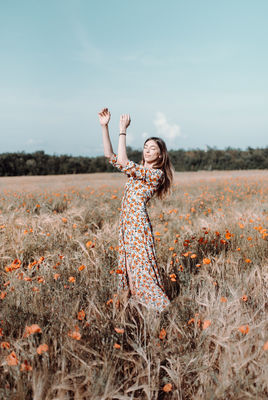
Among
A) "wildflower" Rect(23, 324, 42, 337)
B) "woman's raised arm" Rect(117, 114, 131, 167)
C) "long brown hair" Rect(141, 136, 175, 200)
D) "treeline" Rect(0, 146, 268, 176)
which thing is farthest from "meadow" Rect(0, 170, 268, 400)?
"treeline" Rect(0, 146, 268, 176)

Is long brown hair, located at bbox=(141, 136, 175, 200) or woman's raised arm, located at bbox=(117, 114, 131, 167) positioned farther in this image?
long brown hair, located at bbox=(141, 136, 175, 200)

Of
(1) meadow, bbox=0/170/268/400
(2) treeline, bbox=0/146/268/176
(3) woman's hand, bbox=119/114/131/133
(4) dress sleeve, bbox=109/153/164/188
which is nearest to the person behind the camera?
(1) meadow, bbox=0/170/268/400

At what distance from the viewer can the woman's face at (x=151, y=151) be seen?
2.82m

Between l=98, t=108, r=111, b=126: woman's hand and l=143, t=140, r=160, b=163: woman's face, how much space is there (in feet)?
1.34

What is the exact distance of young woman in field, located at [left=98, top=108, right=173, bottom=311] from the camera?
265 centimetres

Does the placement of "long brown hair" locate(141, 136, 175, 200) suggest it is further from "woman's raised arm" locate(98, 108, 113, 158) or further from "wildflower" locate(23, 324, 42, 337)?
"wildflower" locate(23, 324, 42, 337)

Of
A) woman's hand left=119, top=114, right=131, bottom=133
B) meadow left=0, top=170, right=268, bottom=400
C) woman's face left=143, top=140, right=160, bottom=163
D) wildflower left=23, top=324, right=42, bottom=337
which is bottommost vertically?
meadow left=0, top=170, right=268, bottom=400

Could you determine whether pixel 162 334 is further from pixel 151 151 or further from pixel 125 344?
pixel 151 151

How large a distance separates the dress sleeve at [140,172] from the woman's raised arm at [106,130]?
0.21 ft

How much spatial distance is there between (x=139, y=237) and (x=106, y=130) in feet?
3.08

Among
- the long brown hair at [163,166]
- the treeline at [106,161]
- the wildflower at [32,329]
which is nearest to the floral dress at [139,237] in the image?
the long brown hair at [163,166]

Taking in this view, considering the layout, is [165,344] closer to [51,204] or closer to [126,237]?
[126,237]

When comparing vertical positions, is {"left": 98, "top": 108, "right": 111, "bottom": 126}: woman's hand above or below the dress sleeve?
above

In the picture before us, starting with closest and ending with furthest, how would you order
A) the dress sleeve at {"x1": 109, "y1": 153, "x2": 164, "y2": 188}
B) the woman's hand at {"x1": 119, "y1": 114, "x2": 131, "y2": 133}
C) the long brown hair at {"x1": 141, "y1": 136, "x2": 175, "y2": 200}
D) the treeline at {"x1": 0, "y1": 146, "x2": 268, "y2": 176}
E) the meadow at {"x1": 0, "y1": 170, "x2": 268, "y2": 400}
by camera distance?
the meadow at {"x1": 0, "y1": 170, "x2": 268, "y2": 400}, the dress sleeve at {"x1": 109, "y1": 153, "x2": 164, "y2": 188}, the woman's hand at {"x1": 119, "y1": 114, "x2": 131, "y2": 133}, the long brown hair at {"x1": 141, "y1": 136, "x2": 175, "y2": 200}, the treeline at {"x1": 0, "y1": 146, "x2": 268, "y2": 176}
